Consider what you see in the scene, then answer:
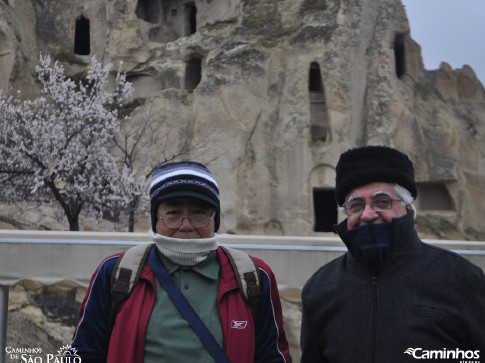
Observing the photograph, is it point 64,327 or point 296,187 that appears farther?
point 296,187

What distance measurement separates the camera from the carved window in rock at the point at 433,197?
54.2ft

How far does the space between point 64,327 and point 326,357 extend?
1818 mm

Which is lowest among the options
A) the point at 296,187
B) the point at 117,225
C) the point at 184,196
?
the point at 184,196

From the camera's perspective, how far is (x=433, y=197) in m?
16.7

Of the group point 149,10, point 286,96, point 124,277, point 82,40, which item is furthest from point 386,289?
point 82,40

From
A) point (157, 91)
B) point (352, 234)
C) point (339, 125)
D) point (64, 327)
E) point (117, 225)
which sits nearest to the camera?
point (352, 234)

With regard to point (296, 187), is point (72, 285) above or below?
below

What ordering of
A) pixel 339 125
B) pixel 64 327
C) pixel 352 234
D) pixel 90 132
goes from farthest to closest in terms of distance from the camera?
1. pixel 339 125
2. pixel 90 132
3. pixel 64 327
4. pixel 352 234

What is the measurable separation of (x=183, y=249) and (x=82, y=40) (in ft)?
59.7

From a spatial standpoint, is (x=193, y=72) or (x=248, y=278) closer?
(x=248, y=278)

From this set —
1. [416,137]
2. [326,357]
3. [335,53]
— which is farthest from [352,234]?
[416,137]

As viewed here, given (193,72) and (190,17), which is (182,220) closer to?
(193,72)

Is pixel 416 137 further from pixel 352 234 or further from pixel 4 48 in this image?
pixel 352 234

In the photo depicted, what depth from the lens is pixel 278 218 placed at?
569 inches
